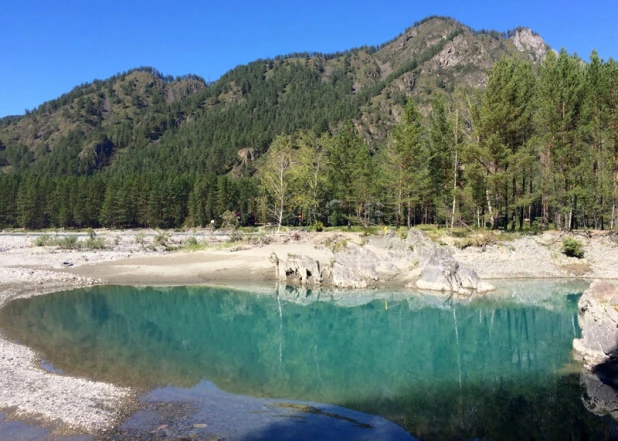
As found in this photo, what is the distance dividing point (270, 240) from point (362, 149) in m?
22.9

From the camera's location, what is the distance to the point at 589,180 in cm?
4312

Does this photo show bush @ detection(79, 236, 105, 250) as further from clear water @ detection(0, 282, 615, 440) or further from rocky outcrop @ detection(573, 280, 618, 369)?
rocky outcrop @ detection(573, 280, 618, 369)

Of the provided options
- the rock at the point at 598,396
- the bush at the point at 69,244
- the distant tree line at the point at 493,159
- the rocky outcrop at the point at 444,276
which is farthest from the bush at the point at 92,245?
the rock at the point at 598,396

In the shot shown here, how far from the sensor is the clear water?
14.5 metres

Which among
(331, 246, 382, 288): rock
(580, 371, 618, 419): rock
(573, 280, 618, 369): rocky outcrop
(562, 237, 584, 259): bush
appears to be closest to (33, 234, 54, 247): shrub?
(331, 246, 382, 288): rock

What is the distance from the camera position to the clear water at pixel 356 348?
14508mm

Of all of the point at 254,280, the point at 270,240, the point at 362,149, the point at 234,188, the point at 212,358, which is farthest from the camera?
the point at 234,188

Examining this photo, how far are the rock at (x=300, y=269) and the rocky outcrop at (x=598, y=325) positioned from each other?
21.6 metres

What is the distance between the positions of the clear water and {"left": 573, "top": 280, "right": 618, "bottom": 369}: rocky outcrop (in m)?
1.04

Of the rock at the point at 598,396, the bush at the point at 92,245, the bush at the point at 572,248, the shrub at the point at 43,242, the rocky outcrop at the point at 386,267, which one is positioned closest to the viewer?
the rock at the point at 598,396

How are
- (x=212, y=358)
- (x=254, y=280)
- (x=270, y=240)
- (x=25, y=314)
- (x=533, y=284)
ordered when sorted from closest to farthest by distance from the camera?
(x=212, y=358), (x=25, y=314), (x=533, y=284), (x=254, y=280), (x=270, y=240)

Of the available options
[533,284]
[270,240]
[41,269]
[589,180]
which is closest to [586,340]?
[533,284]

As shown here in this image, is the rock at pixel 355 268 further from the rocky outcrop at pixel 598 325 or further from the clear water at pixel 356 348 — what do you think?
the rocky outcrop at pixel 598 325

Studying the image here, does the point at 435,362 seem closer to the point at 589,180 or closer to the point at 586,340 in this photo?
the point at 586,340
